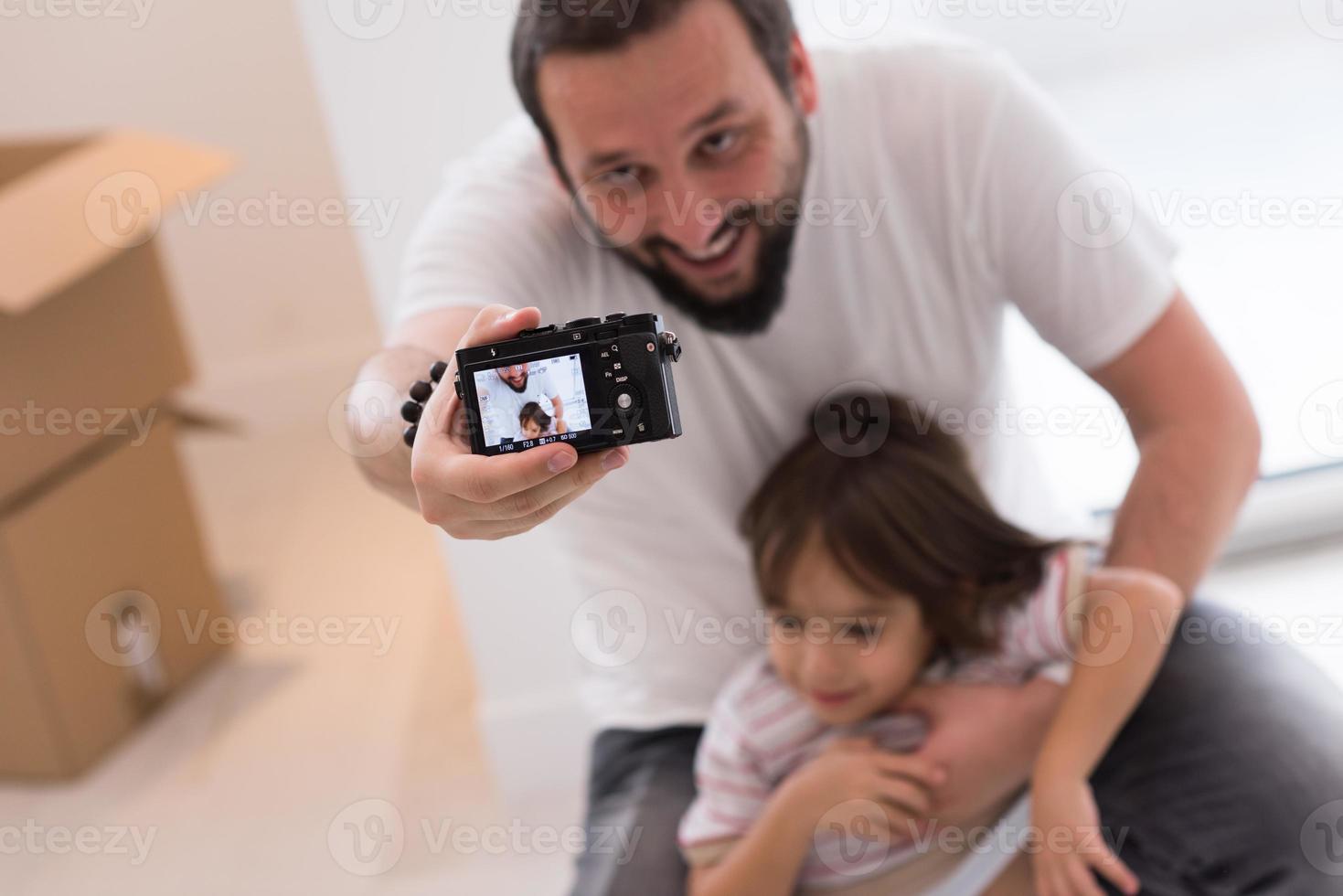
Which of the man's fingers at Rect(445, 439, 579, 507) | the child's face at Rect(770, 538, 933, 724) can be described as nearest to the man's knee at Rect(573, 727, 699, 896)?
the child's face at Rect(770, 538, 933, 724)

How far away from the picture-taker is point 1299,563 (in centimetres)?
141

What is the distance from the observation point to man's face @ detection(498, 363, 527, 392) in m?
0.52

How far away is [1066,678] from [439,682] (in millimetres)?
886

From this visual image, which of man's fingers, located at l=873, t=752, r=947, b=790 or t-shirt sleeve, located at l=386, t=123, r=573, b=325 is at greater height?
t-shirt sleeve, located at l=386, t=123, r=573, b=325

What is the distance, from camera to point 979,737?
2.83 feet

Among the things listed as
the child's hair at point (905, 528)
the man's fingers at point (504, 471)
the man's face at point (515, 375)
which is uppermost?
the man's face at point (515, 375)

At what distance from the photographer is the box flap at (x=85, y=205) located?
130 cm

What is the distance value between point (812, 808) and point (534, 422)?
43cm

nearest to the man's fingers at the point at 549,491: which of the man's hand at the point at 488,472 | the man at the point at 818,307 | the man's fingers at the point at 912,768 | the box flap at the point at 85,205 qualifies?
the man's hand at the point at 488,472

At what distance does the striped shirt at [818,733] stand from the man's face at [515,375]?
0.45 meters

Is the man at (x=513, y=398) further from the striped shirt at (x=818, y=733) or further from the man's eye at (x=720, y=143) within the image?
the striped shirt at (x=818, y=733)

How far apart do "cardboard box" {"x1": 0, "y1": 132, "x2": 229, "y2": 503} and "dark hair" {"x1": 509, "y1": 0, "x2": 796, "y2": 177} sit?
2.39ft

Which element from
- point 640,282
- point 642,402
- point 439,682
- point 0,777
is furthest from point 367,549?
point 642,402

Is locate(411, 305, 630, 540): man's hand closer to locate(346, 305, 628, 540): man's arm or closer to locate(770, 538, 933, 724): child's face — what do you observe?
locate(346, 305, 628, 540): man's arm
